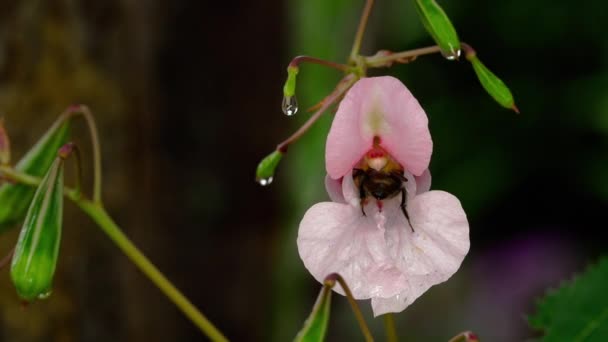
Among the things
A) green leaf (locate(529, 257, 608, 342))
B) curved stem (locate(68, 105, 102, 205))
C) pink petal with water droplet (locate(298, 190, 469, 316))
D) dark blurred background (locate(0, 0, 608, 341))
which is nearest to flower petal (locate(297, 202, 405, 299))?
pink petal with water droplet (locate(298, 190, 469, 316))

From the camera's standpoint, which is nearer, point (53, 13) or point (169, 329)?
point (53, 13)

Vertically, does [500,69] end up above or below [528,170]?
above

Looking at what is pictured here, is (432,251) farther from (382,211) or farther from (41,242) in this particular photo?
(41,242)

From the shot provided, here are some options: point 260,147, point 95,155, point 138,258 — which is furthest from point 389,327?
point 260,147

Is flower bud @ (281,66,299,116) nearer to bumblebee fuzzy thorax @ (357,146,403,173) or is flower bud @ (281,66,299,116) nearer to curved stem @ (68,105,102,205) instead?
bumblebee fuzzy thorax @ (357,146,403,173)

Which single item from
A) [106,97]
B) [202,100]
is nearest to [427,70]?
[202,100]

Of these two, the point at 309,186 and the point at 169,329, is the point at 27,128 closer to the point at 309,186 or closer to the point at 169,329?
→ the point at 169,329

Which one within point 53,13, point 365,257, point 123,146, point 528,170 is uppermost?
point 53,13
